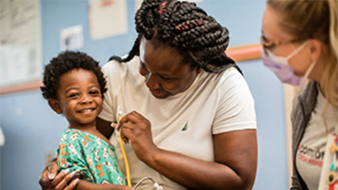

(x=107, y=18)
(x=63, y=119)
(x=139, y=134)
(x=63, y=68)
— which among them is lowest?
(x=63, y=119)

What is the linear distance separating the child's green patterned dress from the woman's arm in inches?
4.6

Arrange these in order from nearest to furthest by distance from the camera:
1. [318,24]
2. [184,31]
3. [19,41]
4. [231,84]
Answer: [318,24] → [184,31] → [231,84] → [19,41]

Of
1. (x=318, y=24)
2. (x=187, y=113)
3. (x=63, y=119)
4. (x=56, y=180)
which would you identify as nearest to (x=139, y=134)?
(x=187, y=113)

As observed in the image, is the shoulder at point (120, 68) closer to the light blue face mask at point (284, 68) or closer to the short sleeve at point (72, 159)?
the short sleeve at point (72, 159)

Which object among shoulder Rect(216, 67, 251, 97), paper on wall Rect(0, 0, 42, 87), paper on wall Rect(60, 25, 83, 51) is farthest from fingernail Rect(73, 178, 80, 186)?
paper on wall Rect(0, 0, 42, 87)

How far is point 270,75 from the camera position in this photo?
1734mm

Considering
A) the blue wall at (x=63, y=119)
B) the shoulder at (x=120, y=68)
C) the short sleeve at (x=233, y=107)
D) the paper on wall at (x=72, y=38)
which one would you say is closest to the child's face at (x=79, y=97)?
the shoulder at (x=120, y=68)

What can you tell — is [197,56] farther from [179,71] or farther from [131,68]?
[131,68]

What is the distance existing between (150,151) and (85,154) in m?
0.23

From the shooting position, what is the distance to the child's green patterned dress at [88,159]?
112 cm

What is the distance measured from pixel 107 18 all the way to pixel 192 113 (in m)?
1.39

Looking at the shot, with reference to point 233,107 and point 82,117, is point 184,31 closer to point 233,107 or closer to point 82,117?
point 233,107

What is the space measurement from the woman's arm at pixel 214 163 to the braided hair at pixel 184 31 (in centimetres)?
26

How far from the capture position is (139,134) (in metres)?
1.13
